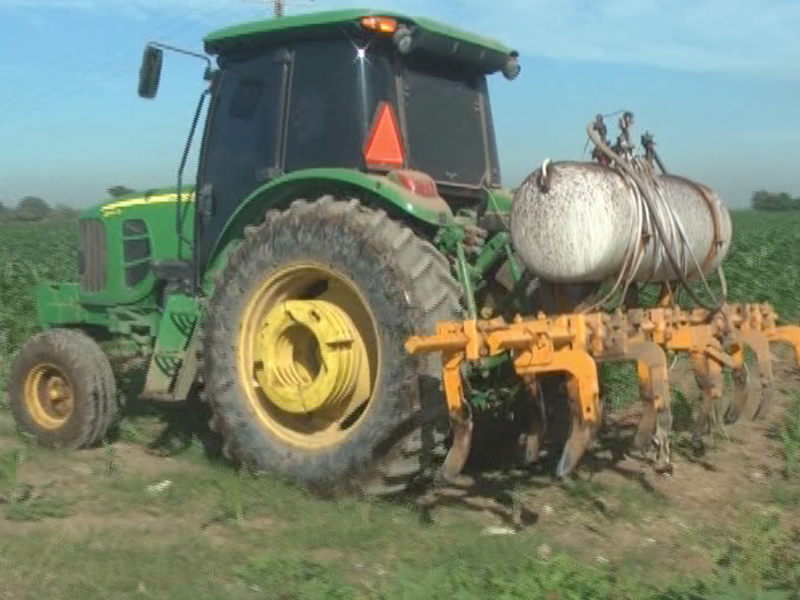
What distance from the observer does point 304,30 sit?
5.27m

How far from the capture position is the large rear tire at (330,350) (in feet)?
15.0

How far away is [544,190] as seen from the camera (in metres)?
4.29

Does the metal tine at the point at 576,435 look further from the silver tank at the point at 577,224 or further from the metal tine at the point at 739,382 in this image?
the metal tine at the point at 739,382

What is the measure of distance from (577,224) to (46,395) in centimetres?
363

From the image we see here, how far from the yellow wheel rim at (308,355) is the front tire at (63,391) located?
1265 mm

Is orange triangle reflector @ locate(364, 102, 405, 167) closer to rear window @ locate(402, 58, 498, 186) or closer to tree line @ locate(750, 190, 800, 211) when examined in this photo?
rear window @ locate(402, 58, 498, 186)

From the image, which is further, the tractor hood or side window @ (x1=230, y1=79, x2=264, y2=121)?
side window @ (x1=230, y1=79, x2=264, y2=121)

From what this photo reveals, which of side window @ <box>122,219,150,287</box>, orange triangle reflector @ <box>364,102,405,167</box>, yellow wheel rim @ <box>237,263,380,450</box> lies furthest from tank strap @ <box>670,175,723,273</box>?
side window @ <box>122,219,150,287</box>

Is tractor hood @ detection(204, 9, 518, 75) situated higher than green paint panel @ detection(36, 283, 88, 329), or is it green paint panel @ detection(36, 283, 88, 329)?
tractor hood @ detection(204, 9, 518, 75)

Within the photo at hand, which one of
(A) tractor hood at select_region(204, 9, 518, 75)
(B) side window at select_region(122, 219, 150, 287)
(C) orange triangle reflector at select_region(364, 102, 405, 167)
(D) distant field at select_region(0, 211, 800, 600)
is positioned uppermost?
(A) tractor hood at select_region(204, 9, 518, 75)

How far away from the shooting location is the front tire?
5906mm

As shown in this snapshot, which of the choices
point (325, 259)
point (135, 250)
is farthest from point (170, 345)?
point (325, 259)

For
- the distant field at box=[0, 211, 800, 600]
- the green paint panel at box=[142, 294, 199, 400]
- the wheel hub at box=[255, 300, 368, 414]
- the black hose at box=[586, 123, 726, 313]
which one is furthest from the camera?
the green paint panel at box=[142, 294, 199, 400]

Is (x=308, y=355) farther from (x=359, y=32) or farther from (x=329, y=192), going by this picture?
(x=359, y=32)
